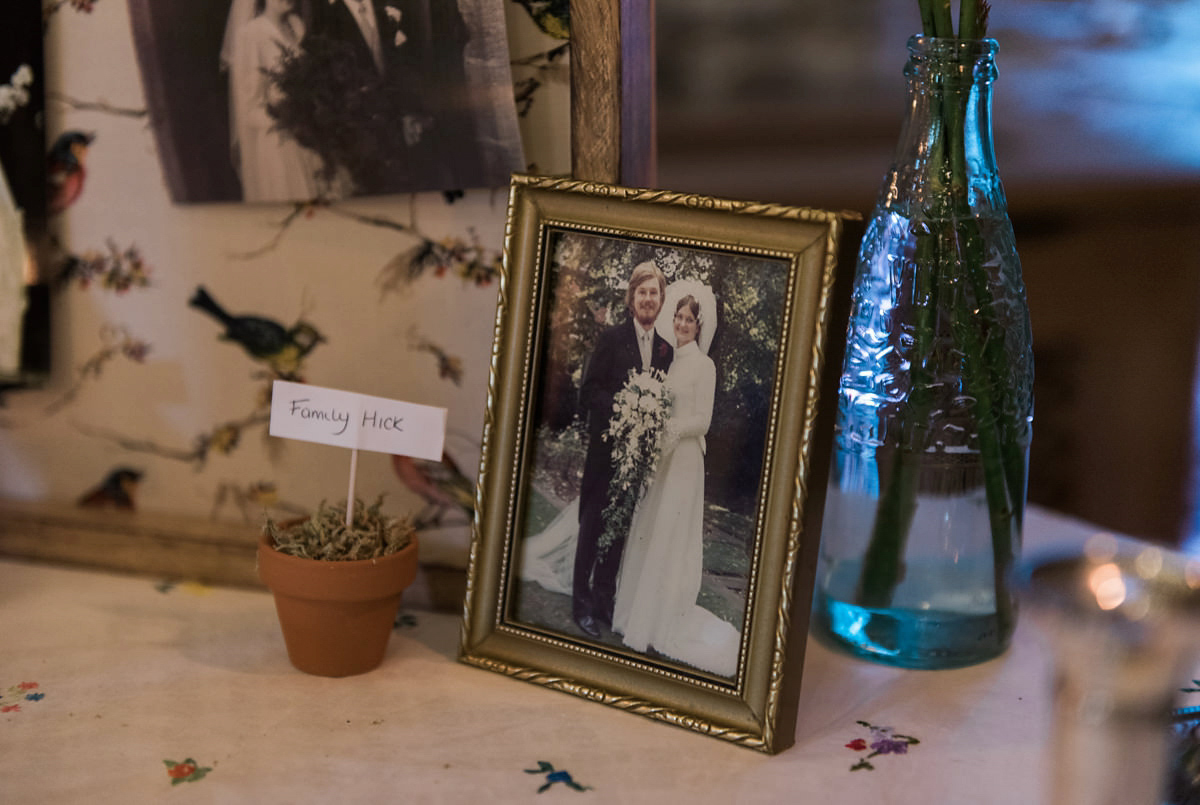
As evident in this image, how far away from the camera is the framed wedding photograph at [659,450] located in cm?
74

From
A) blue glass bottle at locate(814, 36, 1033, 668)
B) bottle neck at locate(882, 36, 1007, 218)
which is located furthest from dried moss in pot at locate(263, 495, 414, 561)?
bottle neck at locate(882, 36, 1007, 218)

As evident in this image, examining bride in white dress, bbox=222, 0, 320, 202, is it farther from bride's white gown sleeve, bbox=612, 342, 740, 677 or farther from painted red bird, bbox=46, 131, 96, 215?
bride's white gown sleeve, bbox=612, 342, 740, 677

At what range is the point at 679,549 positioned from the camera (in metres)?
0.79

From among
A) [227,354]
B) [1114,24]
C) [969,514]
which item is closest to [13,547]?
[227,354]

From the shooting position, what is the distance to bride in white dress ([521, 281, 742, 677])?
77 centimetres

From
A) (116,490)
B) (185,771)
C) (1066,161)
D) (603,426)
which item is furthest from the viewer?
(1066,161)

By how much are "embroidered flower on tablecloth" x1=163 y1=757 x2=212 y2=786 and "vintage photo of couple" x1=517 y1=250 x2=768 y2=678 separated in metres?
0.28

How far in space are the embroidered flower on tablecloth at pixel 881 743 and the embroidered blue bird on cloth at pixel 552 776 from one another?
19cm

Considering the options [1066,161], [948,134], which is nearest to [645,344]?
[948,134]

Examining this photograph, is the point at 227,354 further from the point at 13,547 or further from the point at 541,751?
the point at 541,751

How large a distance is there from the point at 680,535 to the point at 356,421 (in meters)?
0.28

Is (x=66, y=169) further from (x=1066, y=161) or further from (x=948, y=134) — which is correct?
(x=1066, y=161)

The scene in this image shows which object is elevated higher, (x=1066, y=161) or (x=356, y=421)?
(x=1066, y=161)

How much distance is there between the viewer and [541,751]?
2.44ft
